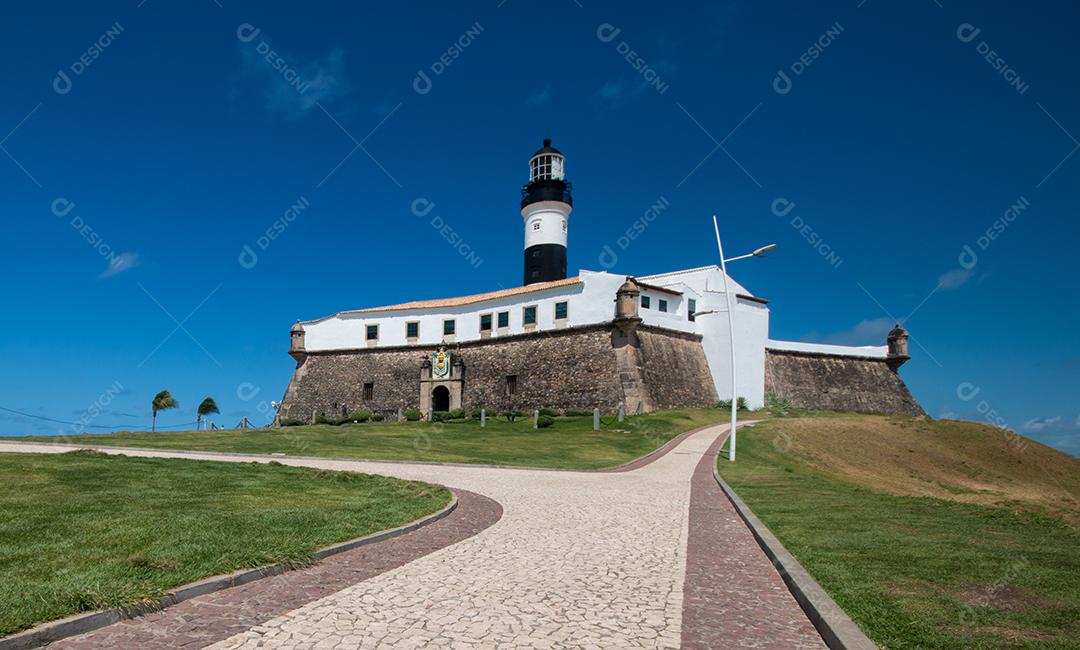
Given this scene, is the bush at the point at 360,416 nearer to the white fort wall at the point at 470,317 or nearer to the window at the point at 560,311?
the white fort wall at the point at 470,317

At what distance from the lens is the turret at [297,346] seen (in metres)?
53.0

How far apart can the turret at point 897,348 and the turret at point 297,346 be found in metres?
50.7

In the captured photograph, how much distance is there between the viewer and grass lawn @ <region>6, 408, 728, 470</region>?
2386 centimetres

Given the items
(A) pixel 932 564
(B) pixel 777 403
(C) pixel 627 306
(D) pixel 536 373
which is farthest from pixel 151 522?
(B) pixel 777 403

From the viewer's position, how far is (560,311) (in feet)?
142

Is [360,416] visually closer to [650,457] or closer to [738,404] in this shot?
[738,404]

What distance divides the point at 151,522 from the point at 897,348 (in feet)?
188

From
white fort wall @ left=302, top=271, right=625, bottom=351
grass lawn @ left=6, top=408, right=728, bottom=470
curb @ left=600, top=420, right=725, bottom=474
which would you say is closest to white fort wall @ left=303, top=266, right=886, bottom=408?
white fort wall @ left=302, top=271, right=625, bottom=351

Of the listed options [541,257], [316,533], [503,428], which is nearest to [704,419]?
[503,428]

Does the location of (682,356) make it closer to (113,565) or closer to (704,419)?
(704,419)

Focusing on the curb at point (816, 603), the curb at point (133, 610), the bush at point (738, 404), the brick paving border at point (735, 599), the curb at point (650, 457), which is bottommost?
the curb at point (650, 457)

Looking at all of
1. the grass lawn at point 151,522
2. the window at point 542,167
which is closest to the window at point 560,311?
the window at point 542,167

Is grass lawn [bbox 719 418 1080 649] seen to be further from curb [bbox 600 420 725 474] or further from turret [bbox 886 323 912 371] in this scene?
turret [bbox 886 323 912 371]

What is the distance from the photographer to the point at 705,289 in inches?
1877
